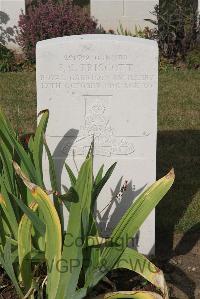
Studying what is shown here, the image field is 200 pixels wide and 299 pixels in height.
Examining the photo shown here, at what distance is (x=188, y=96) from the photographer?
7586 mm

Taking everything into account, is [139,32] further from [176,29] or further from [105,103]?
[105,103]

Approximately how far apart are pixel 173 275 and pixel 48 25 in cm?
575

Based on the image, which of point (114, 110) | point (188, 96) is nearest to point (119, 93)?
point (114, 110)

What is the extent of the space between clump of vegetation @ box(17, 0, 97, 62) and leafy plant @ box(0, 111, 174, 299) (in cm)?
569

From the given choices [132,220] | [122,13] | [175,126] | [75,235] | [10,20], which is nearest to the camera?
[75,235]

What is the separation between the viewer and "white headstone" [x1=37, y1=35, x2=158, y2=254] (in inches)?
141

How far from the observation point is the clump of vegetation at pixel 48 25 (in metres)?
8.92

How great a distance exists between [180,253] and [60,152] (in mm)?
1047

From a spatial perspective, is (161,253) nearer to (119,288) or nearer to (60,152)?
(119,288)

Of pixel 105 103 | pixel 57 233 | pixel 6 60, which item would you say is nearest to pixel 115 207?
pixel 105 103

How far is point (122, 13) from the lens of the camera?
9602 millimetres

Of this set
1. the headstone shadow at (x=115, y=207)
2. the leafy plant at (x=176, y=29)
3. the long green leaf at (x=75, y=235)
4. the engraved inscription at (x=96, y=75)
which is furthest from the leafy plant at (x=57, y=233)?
the leafy plant at (x=176, y=29)

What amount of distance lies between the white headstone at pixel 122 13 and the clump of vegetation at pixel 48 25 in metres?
0.48

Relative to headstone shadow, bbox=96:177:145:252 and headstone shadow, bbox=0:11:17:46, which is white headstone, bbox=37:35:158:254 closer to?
headstone shadow, bbox=96:177:145:252
